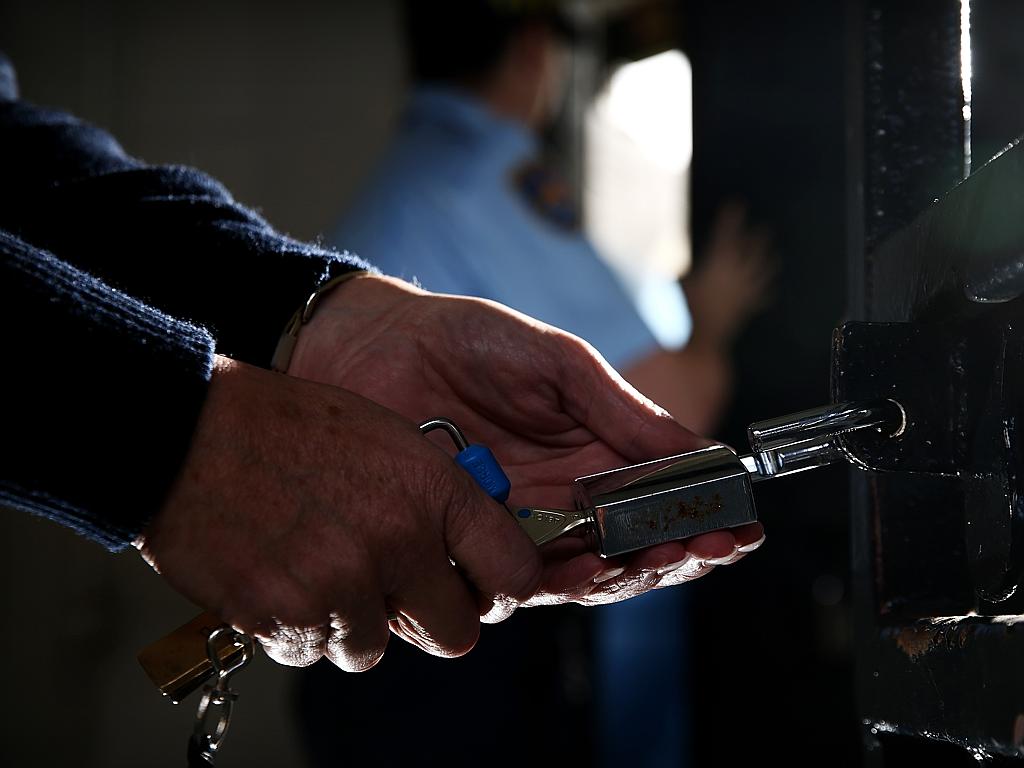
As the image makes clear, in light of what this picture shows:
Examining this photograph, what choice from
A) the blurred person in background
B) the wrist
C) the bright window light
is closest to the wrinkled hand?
the wrist

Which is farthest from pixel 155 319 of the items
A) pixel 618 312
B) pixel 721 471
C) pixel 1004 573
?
pixel 618 312

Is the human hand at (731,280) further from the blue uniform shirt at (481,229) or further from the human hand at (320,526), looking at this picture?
the human hand at (320,526)

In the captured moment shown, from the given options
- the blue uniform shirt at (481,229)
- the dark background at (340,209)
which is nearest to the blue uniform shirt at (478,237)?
the blue uniform shirt at (481,229)

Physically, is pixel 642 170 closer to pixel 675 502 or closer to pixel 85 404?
pixel 675 502

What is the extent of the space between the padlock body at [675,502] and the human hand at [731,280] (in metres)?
1.03

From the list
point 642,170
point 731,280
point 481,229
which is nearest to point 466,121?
point 481,229

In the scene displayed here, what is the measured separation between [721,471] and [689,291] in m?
1.13

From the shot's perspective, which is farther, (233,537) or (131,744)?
(131,744)

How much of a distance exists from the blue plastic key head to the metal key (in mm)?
41

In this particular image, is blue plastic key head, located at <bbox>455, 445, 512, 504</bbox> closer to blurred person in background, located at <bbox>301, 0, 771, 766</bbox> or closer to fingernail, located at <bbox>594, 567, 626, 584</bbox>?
fingernail, located at <bbox>594, 567, 626, 584</bbox>

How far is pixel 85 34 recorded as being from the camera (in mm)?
2377

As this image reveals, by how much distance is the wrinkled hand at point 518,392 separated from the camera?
630 mm

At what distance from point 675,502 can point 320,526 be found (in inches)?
7.3

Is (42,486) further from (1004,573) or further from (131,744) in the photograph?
(131,744)
